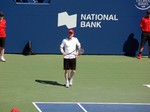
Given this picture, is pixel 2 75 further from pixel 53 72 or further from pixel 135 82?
pixel 135 82

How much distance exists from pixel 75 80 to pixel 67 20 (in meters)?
5.35

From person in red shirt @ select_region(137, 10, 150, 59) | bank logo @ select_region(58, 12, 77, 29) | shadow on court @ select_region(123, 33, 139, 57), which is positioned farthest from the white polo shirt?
shadow on court @ select_region(123, 33, 139, 57)

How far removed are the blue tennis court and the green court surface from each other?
324mm

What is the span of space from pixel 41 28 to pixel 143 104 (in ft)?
28.5

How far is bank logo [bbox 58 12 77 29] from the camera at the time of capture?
2016cm

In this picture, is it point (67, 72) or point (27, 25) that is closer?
point (67, 72)

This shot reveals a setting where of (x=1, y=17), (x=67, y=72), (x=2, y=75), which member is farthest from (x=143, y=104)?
(x=1, y=17)

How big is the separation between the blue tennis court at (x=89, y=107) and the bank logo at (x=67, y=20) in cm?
833

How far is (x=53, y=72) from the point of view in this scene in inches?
655

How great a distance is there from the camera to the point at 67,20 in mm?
20219

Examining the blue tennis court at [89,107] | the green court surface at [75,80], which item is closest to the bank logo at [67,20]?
the green court surface at [75,80]

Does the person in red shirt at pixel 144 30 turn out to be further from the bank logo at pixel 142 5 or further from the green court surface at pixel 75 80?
the bank logo at pixel 142 5

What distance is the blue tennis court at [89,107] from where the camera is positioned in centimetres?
1162

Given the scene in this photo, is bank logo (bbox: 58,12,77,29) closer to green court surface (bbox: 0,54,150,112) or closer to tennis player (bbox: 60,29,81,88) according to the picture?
green court surface (bbox: 0,54,150,112)
